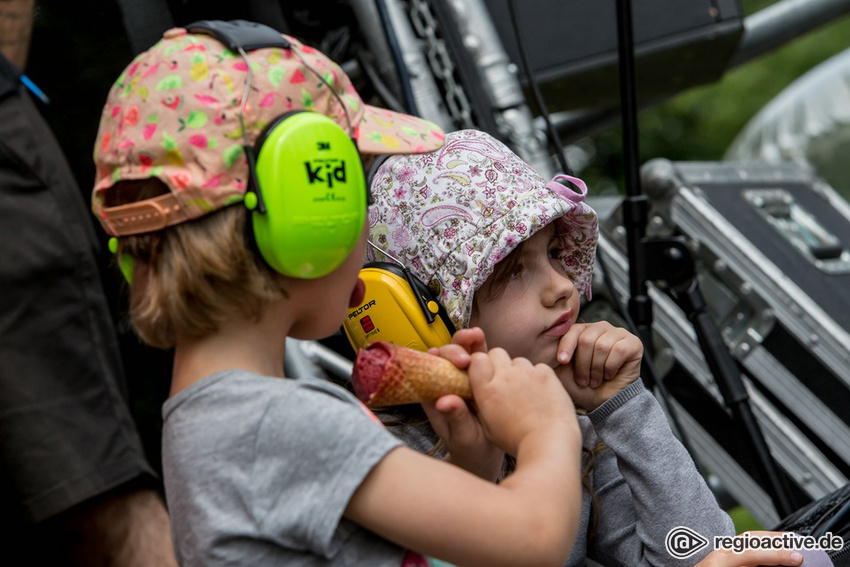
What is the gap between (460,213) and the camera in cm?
160

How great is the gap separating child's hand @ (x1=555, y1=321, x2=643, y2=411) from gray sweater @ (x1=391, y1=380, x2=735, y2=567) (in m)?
0.02

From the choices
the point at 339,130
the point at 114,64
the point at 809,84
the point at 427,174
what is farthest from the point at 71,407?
the point at 809,84

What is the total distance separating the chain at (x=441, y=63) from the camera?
8.03ft

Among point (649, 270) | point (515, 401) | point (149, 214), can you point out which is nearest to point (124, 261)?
point (149, 214)

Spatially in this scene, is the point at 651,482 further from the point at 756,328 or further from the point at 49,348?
the point at 756,328

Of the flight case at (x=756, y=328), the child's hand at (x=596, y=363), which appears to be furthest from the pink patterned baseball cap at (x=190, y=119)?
the flight case at (x=756, y=328)

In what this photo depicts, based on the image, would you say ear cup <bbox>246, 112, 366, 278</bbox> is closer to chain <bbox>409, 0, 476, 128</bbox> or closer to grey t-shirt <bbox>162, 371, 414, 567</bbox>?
grey t-shirt <bbox>162, 371, 414, 567</bbox>

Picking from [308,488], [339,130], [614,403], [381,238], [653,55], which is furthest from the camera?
[653,55]

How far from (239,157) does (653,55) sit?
7.15 feet

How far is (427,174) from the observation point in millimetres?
1638

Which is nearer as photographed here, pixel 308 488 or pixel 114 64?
pixel 308 488

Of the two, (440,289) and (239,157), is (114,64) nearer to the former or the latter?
(440,289)

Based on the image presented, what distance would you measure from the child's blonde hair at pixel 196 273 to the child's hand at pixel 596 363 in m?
0.56

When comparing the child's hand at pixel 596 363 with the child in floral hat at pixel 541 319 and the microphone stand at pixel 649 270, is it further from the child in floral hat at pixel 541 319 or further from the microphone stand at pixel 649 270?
the microphone stand at pixel 649 270
